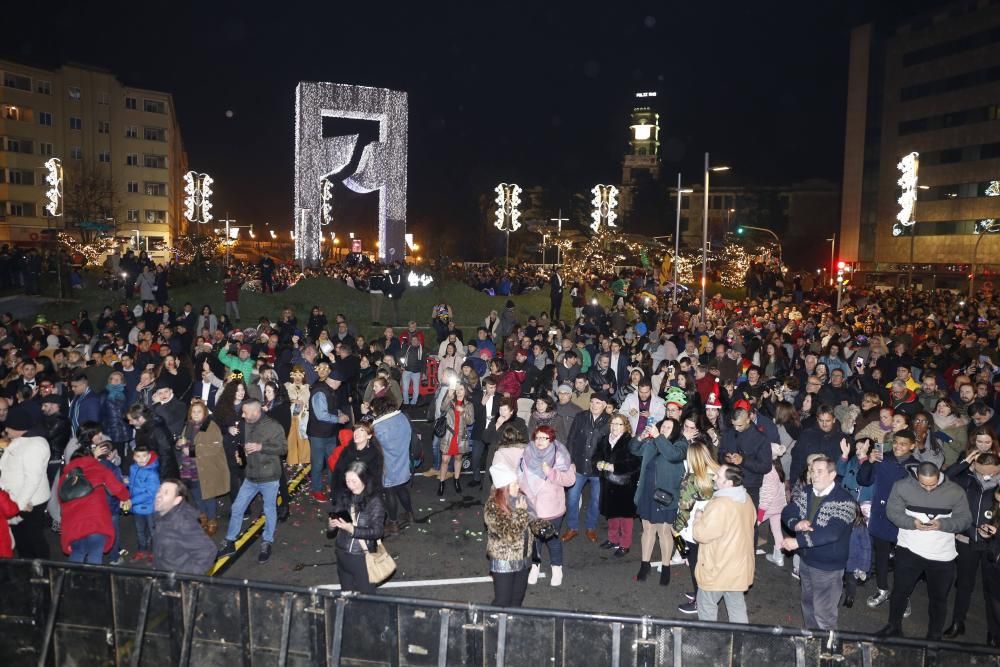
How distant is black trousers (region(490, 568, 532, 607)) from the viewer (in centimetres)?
552

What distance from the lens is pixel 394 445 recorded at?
25.7 feet

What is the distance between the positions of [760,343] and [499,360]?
20.5 feet

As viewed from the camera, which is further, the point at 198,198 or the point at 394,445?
the point at 198,198

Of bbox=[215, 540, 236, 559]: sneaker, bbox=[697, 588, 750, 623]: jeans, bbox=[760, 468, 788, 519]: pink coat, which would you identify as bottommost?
bbox=[215, 540, 236, 559]: sneaker

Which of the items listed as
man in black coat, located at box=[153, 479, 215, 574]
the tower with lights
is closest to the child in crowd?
man in black coat, located at box=[153, 479, 215, 574]

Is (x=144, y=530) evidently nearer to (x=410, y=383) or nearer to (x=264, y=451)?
(x=264, y=451)

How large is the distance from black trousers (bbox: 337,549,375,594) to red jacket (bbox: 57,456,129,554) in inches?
86.2

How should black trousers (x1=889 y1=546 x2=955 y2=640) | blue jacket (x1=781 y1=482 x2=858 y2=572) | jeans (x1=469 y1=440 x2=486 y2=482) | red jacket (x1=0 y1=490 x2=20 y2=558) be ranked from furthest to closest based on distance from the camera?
jeans (x1=469 y1=440 x2=486 y2=482) < red jacket (x1=0 y1=490 x2=20 y2=558) < black trousers (x1=889 y1=546 x2=955 y2=640) < blue jacket (x1=781 y1=482 x2=858 y2=572)

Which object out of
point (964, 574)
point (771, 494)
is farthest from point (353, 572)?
point (964, 574)

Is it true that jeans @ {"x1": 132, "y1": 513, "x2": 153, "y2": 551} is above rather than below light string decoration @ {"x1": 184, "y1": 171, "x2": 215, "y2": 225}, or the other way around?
below

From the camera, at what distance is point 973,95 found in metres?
56.5

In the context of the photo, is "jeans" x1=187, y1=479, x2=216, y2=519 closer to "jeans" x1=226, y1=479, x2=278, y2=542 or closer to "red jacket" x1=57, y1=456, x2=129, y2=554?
"jeans" x1=226, y1=479, x2=278, y2=542

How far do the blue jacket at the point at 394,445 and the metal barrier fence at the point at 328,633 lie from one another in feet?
9.85

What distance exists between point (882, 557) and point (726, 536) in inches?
89.8
